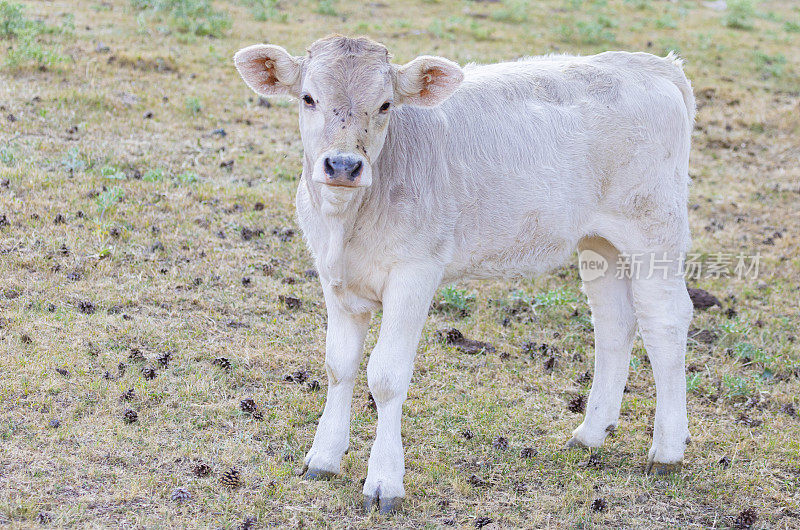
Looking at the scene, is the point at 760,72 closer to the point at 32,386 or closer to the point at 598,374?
the point at 598,374

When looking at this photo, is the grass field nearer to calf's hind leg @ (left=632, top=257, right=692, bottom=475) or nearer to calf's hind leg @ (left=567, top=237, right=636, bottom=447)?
calf's hind leg @ (left=632, top=257, right=692, bottom=475)

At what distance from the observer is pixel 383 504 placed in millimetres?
5176

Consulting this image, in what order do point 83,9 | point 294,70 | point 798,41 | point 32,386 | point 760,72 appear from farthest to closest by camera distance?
1. point 798,41
2. point 760,72
3. point 83,9
4. point 32,386
5. point 294,70

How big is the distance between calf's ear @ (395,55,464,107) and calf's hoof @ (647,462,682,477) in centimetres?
293

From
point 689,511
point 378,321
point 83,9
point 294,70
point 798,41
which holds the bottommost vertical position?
point 689,511

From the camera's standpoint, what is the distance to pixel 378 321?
7.82 metres

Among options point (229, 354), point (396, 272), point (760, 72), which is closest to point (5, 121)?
point (229, 354)

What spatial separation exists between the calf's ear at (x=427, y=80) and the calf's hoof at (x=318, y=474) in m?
2.34

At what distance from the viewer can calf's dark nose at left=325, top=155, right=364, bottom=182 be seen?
451cm

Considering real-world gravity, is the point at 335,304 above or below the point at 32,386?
above

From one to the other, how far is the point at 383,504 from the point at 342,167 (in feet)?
6.70

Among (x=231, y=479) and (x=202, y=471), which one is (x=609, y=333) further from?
(x=202, y=471)

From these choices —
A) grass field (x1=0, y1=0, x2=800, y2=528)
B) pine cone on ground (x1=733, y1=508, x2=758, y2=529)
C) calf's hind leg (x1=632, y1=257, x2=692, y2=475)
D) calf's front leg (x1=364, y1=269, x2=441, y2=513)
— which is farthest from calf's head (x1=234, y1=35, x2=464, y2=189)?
pine cone on ground (x1=733, y1=508, x2=758, y2=529)

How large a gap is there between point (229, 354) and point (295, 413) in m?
0.91
